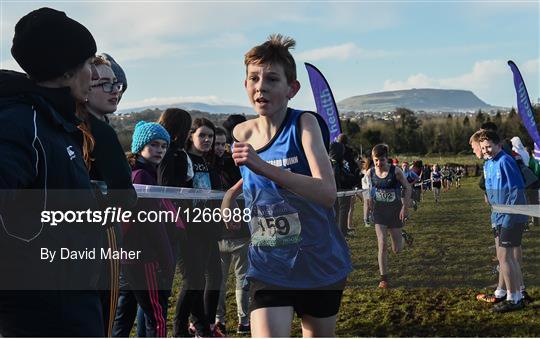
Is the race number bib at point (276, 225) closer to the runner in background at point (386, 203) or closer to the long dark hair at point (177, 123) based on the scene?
the long dark hair at point (177, 123)

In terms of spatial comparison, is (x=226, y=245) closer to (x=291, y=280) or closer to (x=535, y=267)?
(x=291, y=280)

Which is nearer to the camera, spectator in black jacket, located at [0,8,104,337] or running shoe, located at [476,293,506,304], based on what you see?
spectator in black jacket, located at [0,8,104,337]

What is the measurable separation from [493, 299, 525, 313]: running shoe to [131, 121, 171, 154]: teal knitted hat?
13.2 ft

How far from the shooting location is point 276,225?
10.7 feet

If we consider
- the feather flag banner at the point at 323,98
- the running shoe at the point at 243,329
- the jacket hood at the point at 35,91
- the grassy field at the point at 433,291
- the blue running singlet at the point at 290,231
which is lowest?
the grassy field at the point at 433,291

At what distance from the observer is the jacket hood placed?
6.98 feet

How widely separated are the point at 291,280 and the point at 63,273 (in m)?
1.31

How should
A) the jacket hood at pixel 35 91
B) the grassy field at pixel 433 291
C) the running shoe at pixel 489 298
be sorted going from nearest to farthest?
1. the jacket hood at pixel 35 91
2. the grassy field at pixel 433 291
3. the running shoe at pixel 489 298

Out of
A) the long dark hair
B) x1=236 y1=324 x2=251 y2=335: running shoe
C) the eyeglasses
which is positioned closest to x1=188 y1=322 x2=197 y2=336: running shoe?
x1=236 y1=324 x2=251 y2=335: running shoe

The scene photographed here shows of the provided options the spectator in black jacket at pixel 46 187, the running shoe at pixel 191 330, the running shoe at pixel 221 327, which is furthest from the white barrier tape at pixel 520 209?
the spectator in black jacket at pixel 46 187

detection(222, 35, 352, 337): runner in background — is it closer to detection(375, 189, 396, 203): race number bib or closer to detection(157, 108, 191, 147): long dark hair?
detection(157, 108, 191, 147): long dark hair

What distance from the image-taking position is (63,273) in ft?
7.22

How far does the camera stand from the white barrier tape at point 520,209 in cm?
601

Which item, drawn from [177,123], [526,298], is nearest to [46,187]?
[177,123]
